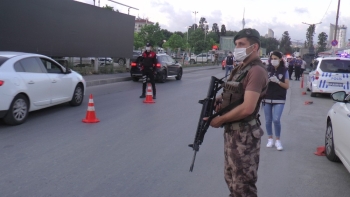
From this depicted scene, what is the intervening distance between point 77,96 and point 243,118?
8.96m

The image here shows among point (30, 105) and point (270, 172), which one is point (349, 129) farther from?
point (30, 105)

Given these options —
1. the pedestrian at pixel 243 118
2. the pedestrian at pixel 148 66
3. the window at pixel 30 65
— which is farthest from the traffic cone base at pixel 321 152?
the pedestrian at pixel 148 66

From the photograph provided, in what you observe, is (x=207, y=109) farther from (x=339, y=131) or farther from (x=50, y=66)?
(x=50, y=66)

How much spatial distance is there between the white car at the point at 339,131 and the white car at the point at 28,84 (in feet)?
20.0

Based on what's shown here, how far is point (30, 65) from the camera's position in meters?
9.52

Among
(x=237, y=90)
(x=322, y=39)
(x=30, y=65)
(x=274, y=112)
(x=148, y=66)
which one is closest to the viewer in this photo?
(x=237, y=90)

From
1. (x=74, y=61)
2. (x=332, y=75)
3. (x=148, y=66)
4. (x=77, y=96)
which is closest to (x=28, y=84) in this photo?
(x=77, y=96)

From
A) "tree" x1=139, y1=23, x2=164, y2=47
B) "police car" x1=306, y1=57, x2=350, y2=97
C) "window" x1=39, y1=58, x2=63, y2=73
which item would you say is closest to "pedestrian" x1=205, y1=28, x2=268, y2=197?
"window" x1=39, y1=58, x2=63, y2=73

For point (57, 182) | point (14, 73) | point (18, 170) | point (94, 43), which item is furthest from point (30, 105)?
point (94, 43)

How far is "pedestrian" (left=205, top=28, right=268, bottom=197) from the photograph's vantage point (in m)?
3.36

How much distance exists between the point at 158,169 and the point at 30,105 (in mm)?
4393

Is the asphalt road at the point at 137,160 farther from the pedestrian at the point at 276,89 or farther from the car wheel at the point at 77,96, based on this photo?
the car wheel at the point at 77,96

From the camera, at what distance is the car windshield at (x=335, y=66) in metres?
16.1

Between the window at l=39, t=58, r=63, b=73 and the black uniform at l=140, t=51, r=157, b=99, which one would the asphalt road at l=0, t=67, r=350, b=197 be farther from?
the black uniform at l=140, t=51, r=157, b=99
